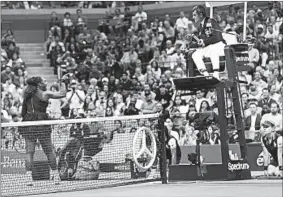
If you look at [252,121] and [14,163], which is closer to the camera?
[14,163]

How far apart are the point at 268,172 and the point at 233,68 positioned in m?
2.45

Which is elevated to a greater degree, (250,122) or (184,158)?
(250,122)

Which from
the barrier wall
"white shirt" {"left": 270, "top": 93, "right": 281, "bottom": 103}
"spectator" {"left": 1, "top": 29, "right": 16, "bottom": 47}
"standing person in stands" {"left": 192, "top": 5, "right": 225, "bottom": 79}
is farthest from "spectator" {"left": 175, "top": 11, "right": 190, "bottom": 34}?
"standing person in stands" {"left": 192, "top": 5, "right": 225, "bottom": 79}

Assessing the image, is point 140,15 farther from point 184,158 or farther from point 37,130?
point 37,130

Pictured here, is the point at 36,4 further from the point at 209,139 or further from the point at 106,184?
the point at 106,184

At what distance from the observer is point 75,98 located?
2434 cm

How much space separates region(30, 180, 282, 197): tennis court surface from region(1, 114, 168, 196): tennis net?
48 cm

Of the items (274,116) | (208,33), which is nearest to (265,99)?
(274,116)

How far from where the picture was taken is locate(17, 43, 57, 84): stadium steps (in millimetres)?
29703

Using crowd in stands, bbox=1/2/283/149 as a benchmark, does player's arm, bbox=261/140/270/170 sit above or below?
below

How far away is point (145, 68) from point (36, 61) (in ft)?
18.7

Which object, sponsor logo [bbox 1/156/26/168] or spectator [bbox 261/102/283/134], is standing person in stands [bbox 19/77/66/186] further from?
spectator [bbox 261/102/283/134]

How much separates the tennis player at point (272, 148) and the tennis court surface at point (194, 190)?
1905mm

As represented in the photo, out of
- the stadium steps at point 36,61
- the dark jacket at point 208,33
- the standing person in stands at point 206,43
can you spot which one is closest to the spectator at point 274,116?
the standing person in stands at point 206,43
